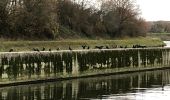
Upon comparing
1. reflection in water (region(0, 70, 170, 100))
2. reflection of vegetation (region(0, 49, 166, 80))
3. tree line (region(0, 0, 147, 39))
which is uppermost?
tree line (region(0, 0, 147, 39))

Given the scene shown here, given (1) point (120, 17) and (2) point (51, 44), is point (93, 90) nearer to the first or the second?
(2) point (51, 44)

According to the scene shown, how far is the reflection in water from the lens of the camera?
2366 centimetres

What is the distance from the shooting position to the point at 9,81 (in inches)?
1125

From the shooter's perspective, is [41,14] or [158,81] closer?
[158,81]

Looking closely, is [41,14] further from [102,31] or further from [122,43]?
[102,31]

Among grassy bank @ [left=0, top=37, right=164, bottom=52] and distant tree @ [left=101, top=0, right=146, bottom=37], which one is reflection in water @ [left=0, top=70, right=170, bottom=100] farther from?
distant tree @ [left=101, top=0, right=146, bottom=37]

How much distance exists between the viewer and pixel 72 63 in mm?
34156

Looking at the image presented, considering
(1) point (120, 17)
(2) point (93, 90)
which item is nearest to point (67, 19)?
(1) point (120, 17)

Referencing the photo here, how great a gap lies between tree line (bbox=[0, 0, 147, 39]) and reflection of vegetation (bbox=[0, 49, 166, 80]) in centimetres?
1551

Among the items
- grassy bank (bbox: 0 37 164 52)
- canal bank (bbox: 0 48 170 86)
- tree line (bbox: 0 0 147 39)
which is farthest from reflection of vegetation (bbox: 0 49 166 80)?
tree line (bbox: 0 0 147 39)

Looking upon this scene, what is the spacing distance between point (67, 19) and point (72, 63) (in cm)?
3295

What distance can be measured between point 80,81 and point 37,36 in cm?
2504

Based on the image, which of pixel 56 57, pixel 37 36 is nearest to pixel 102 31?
pixel 37 36

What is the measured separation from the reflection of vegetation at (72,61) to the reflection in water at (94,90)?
1.32m
